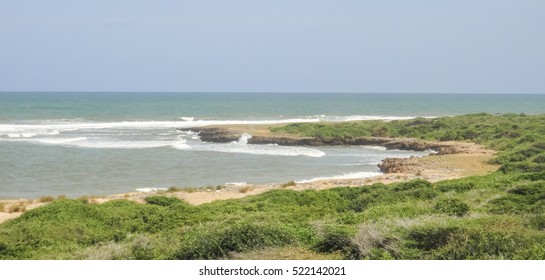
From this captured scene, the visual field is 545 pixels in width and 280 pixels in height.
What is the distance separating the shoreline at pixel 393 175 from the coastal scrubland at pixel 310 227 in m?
2.58

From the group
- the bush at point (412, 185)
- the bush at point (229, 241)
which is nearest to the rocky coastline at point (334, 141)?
the bush at point (412, 185)

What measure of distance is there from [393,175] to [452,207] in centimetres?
1239

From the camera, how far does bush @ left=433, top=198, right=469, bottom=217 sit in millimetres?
11070

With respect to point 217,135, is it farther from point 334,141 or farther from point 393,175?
point 393,175

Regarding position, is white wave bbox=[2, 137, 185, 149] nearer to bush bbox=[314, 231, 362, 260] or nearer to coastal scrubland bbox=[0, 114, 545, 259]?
coastal scrubland bbox=[0, 114, 545, 259]

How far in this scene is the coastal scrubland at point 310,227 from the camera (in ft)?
26.8

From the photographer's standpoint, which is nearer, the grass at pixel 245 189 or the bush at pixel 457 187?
the bush at pixel 457 187

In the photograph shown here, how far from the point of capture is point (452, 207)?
1144cm

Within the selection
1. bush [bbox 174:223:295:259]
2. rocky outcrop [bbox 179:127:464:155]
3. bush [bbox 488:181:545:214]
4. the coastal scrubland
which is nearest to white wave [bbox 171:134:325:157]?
rocky outcrop [bbox 179:127:464:155]

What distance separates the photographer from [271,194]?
16.7m

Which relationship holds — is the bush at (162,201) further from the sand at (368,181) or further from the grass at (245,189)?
the grass at (245,189)

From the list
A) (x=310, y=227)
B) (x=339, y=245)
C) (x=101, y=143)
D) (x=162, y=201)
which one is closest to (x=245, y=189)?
(x=162, y=201)
